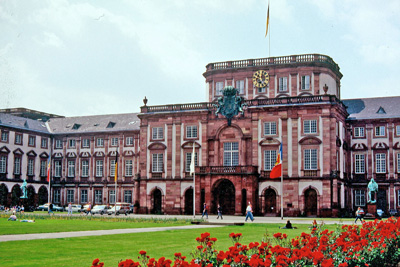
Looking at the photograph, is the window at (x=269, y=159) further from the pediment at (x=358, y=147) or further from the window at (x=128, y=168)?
the window at (x=128, y=168)

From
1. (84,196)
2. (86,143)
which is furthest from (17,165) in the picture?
(84,196)

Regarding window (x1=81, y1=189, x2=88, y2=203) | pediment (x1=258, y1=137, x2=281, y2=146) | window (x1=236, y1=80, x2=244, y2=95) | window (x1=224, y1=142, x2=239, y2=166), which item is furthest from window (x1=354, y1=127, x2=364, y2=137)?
window (x1=81, y1=189, x2=88, y2=203)

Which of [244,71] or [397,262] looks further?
[244,71]

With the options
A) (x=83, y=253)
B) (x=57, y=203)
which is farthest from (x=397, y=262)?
(x=57, y=203)

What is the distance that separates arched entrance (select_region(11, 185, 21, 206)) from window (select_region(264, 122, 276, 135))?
39.6m

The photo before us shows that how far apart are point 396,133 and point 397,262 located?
59.6 m

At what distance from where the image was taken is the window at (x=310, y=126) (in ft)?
226

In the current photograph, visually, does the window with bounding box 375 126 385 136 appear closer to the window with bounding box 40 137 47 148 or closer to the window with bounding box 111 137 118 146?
the window with bounding box 111 137 118 146

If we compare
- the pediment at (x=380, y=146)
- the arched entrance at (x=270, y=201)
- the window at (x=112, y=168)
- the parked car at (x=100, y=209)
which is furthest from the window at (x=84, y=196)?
the pediment at (x=380, y=146)

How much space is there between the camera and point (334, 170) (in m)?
67.7

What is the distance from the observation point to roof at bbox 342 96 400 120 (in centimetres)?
7538

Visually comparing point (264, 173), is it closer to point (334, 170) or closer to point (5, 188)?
point (334, 170)

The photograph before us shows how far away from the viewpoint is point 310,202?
2692 inches

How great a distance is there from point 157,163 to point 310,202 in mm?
21318
